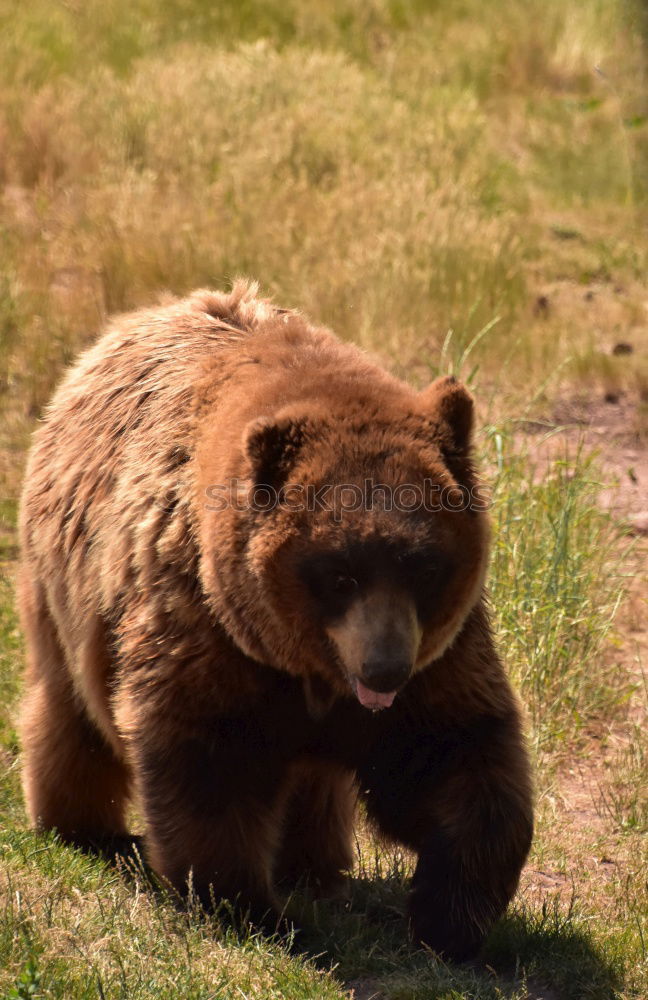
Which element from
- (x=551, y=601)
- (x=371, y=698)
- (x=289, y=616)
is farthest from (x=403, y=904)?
(x=551, y=601)

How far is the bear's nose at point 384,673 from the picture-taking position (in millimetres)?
3562

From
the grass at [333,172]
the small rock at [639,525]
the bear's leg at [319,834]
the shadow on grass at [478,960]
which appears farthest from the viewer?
the grass at [333,172]

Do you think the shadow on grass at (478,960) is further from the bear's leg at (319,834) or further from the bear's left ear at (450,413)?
the bear's left ear at (450,413)

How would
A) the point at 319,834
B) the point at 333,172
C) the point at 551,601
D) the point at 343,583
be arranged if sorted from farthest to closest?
the point at 333,172, the point at 551,601, the point at 319,834, the point at 343,583

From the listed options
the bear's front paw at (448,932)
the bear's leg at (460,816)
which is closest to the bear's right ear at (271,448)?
the bear's leg at (460,816)

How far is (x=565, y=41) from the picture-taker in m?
15.5

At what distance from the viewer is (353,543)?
364 cm

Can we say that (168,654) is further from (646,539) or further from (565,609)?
(646,539)

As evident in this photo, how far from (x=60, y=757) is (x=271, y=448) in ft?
5.96

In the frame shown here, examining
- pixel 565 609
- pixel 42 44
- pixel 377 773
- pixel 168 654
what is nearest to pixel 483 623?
pixel 377 773

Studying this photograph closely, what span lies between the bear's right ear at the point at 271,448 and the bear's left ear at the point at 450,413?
410 mm

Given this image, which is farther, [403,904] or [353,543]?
[403,904]

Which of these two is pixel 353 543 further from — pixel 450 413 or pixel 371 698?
pixel 450 413

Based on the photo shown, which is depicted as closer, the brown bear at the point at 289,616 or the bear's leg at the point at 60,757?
the brown bear at the point at 289,616
